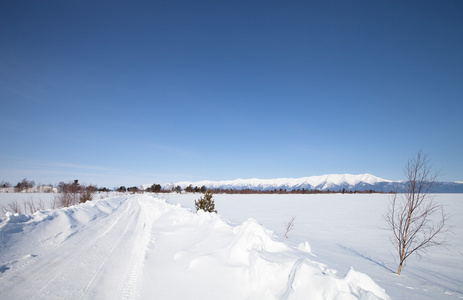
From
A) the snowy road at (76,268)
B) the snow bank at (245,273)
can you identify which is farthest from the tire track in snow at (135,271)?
the snow bank at (245,273)

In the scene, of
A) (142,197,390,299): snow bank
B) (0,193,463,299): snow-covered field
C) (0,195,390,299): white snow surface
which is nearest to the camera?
(142,197,390,299): snow bank

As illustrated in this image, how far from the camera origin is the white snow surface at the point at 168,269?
11.7ft

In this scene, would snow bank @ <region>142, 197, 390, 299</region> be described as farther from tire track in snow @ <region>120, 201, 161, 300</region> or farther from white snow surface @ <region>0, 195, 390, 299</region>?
tire track in snow @ <region>120, 201, 161, 300</region>

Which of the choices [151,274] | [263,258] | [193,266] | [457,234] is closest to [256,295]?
[263,258]

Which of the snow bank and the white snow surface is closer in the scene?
the snow bank

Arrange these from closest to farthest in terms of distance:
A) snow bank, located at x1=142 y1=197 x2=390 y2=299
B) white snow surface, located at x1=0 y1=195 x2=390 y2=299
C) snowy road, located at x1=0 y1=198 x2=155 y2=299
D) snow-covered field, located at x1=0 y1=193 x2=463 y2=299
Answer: snow bank, located at x1=142 y1=197 x2=390 y2=299 → white snow surface, located at x1=0 y1=195 x2=390 y2=299 → snow-covered field, located at x1=0 y1=193 x2=463 y2=299 → snowy road, located at x1=0 y1=198 x2=155 y2=299

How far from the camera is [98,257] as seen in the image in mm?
6125

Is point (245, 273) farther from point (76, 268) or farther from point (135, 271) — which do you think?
point (76, 268)

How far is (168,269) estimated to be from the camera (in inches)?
216

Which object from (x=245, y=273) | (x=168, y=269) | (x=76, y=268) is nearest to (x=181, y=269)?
(x=168, y=269)

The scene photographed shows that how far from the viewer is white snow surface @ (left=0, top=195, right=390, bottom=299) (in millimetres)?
3580

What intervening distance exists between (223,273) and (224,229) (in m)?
3.34

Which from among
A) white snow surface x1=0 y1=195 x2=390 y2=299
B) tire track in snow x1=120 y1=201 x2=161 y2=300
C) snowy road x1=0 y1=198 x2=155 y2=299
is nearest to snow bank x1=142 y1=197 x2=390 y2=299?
white snow surface x1=0 y1=195 x2=390 y2=299

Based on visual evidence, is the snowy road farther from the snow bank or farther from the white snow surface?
the snow bank
